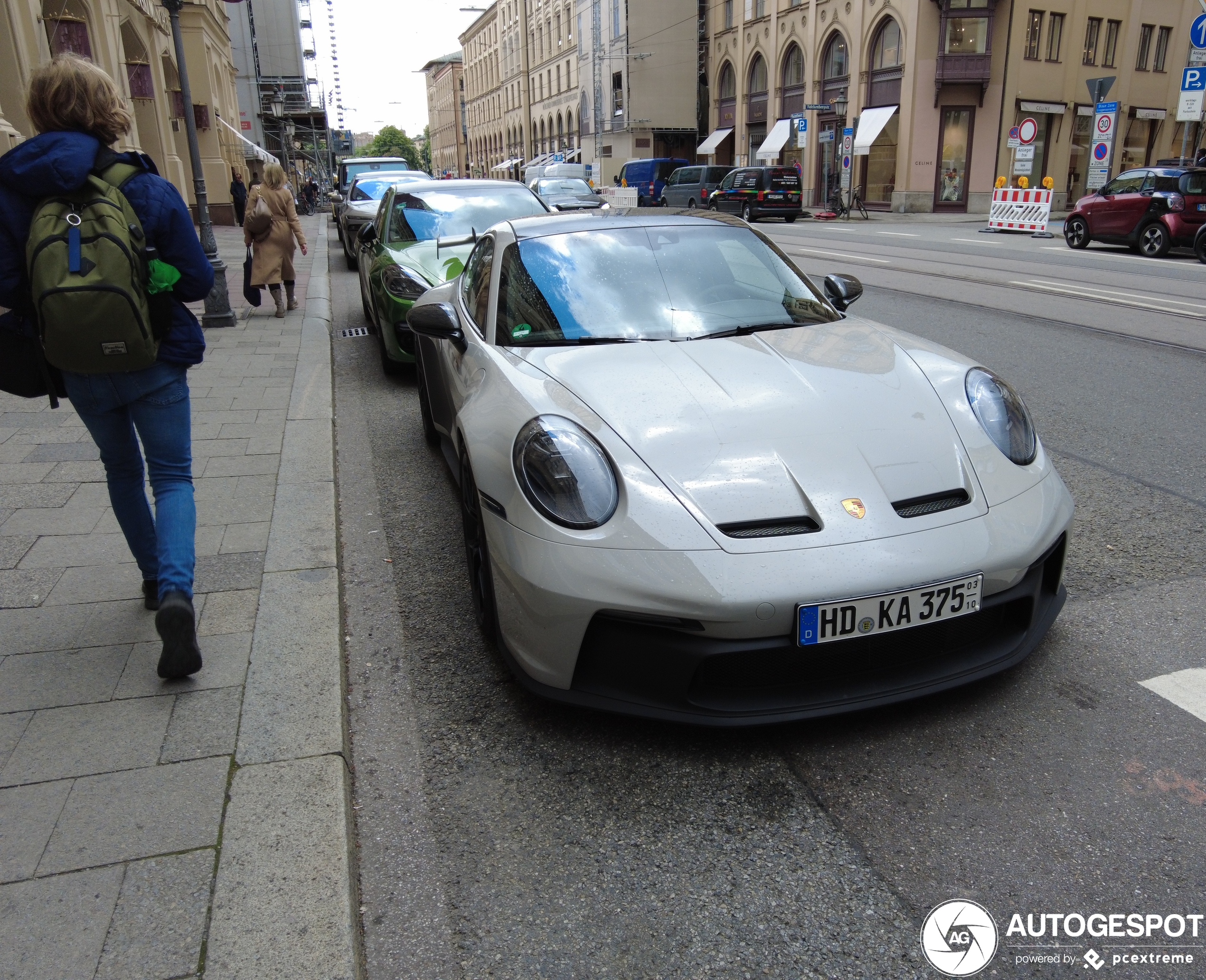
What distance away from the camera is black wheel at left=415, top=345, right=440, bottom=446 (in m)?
5.44

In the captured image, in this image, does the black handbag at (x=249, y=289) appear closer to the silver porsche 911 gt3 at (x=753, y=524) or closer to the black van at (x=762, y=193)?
the silver porsche 911 gt3 at (x=753, y=524)

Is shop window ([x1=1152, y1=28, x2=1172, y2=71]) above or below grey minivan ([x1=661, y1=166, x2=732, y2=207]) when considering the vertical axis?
above

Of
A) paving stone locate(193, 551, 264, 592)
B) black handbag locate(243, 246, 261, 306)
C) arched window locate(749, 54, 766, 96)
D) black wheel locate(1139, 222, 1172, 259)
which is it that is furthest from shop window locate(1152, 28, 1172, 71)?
paving stone locate(193, 551, 264, 592)

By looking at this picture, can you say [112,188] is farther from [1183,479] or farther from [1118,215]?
[1118,215]

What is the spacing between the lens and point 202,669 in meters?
2.98

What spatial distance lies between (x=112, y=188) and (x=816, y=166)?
4163cm

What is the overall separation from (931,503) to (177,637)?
87.3 inches

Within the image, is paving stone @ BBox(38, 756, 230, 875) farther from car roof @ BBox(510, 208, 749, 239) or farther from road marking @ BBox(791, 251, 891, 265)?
road marking @ BBox(791, 251, 891, 265)

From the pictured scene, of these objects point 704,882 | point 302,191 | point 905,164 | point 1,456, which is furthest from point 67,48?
point 302,191

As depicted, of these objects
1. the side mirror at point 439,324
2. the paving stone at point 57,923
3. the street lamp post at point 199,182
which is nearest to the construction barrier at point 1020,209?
the street lamp post at point 199,182

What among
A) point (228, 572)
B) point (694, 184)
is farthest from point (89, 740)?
point (694, 184)

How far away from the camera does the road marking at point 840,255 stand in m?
16.4

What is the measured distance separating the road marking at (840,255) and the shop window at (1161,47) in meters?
30.9

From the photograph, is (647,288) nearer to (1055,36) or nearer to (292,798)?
(292,798)
